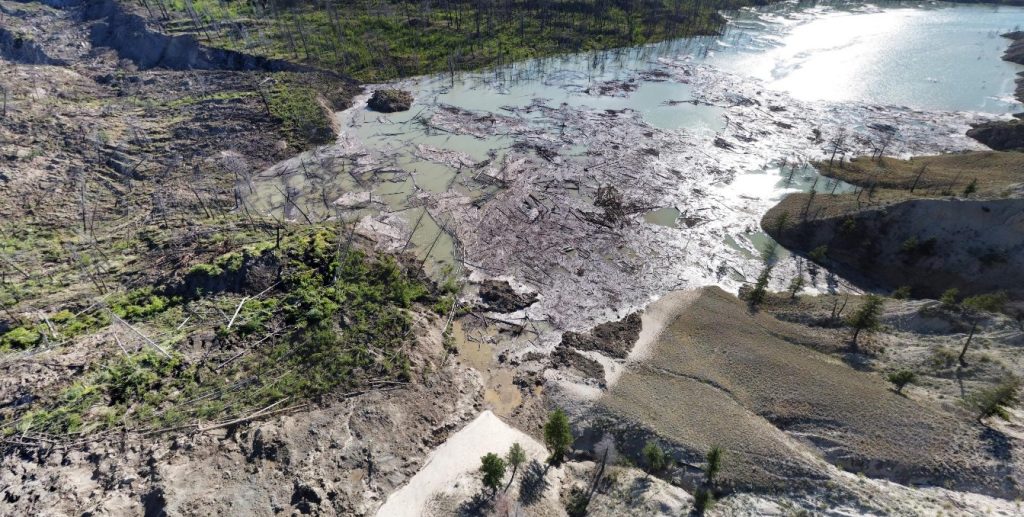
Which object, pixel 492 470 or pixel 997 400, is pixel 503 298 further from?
pixel 997 400

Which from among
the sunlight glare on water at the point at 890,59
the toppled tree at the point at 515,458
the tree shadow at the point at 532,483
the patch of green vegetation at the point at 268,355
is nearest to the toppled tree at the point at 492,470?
the toppled tree at the point at 515,458

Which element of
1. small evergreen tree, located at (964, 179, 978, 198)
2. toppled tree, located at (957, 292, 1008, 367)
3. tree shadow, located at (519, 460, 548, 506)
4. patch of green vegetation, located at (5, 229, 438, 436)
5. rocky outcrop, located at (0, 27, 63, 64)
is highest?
rocky outcrop, located at (0, 27, 63, 64)

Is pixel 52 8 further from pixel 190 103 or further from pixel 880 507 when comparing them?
pixel 880 507

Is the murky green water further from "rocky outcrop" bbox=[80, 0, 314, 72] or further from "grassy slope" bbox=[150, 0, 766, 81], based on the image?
"rocky outcrop" bbox=[80, 0, 314, 72]

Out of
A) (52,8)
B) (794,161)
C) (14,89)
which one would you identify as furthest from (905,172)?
(52,8)

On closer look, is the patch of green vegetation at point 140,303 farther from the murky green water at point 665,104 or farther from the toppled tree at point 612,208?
the toppled tree at point 612,208

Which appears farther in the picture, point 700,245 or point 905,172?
point 905,172

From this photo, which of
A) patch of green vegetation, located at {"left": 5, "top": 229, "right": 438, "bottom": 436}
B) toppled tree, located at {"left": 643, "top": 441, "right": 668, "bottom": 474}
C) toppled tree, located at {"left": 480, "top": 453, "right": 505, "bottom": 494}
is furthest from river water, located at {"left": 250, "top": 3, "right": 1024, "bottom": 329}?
toppled tree, located at {"left": 480, "top": 453, "right": 505, "bottom": 494}
